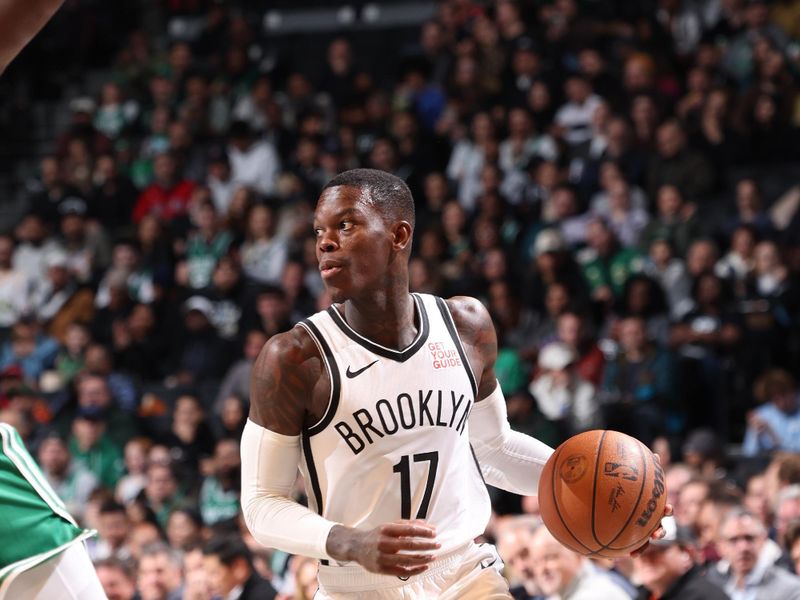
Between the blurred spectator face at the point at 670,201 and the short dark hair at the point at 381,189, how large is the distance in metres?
6.38

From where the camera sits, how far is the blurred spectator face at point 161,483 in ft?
29.6

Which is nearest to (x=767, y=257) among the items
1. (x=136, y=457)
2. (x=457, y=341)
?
(x=136, y=457)

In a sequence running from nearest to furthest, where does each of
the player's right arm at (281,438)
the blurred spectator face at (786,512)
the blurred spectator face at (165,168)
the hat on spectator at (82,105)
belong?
the player's right arm at (281,438), the blurred spectator face at (786,512), the blurred spectator face at (165,168), the hat on spectator at (82,105)

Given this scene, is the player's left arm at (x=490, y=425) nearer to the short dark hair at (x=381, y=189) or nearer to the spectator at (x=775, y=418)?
the short dark hair at (x=381, y=189)

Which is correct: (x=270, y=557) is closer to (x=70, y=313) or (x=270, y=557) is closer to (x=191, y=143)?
(x=70, y=313)

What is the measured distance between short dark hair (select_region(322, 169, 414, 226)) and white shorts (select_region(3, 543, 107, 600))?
1.30 meters

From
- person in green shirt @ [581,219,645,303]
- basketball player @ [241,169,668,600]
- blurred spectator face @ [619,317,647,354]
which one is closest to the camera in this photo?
basketball player @ [241,169,668,600]

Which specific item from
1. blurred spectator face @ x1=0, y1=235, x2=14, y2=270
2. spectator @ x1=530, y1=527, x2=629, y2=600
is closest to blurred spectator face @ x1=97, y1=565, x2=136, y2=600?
spectator @ x1=530, y1=527, x2=629, y2=600

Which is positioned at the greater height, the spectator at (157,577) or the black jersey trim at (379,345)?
the black jersey trim at (379,345)

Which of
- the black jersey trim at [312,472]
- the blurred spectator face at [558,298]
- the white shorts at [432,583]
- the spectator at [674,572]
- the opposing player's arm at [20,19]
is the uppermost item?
the opposing player's arm at [20,19]

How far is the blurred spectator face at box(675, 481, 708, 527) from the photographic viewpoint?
6.82m

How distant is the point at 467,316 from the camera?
4.18m

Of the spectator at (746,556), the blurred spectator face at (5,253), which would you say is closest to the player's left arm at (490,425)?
the spectator at (746,556)

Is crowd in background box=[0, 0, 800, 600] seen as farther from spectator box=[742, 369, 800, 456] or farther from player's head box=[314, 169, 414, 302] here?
player's head box=[314, 169, 414, 302]
